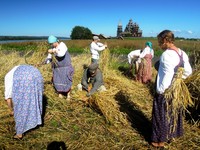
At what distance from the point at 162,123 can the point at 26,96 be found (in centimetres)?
183

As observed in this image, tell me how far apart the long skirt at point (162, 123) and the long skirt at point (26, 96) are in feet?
5.28

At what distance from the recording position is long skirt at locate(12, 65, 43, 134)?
3090 mm

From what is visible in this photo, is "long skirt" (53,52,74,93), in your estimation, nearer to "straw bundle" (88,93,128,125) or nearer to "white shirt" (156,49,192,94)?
"straw bundle" (88,93,128,125)

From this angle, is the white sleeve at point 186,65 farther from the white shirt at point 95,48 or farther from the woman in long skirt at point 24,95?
the white shirt at point 95,48

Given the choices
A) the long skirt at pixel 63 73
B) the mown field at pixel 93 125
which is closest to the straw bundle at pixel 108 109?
the mown field at pixel 93 125

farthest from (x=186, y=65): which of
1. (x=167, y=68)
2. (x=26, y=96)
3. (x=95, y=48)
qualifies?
(x=95, y=48)

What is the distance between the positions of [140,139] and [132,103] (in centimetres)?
150

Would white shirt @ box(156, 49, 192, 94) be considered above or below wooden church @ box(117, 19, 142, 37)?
below

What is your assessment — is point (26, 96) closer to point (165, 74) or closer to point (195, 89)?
point (165, 74)

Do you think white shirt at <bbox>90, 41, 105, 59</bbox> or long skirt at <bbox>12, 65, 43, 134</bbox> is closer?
long skirt at <bbox>12, 65, 43, 134</bbox>

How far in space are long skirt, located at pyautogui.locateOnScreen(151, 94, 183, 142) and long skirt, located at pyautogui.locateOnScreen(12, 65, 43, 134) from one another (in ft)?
5.28

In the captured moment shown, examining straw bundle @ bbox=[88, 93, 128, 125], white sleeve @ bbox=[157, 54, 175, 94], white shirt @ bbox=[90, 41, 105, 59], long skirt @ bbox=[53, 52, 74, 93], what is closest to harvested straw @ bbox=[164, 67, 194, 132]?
white sleeve @ bbox=[157, 54, 175, 94]


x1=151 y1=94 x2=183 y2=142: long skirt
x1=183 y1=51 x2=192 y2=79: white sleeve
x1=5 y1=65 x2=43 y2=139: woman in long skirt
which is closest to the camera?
x1=183 y1=51 x2=192 y2=79: white sleeve

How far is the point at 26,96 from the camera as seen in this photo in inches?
125
